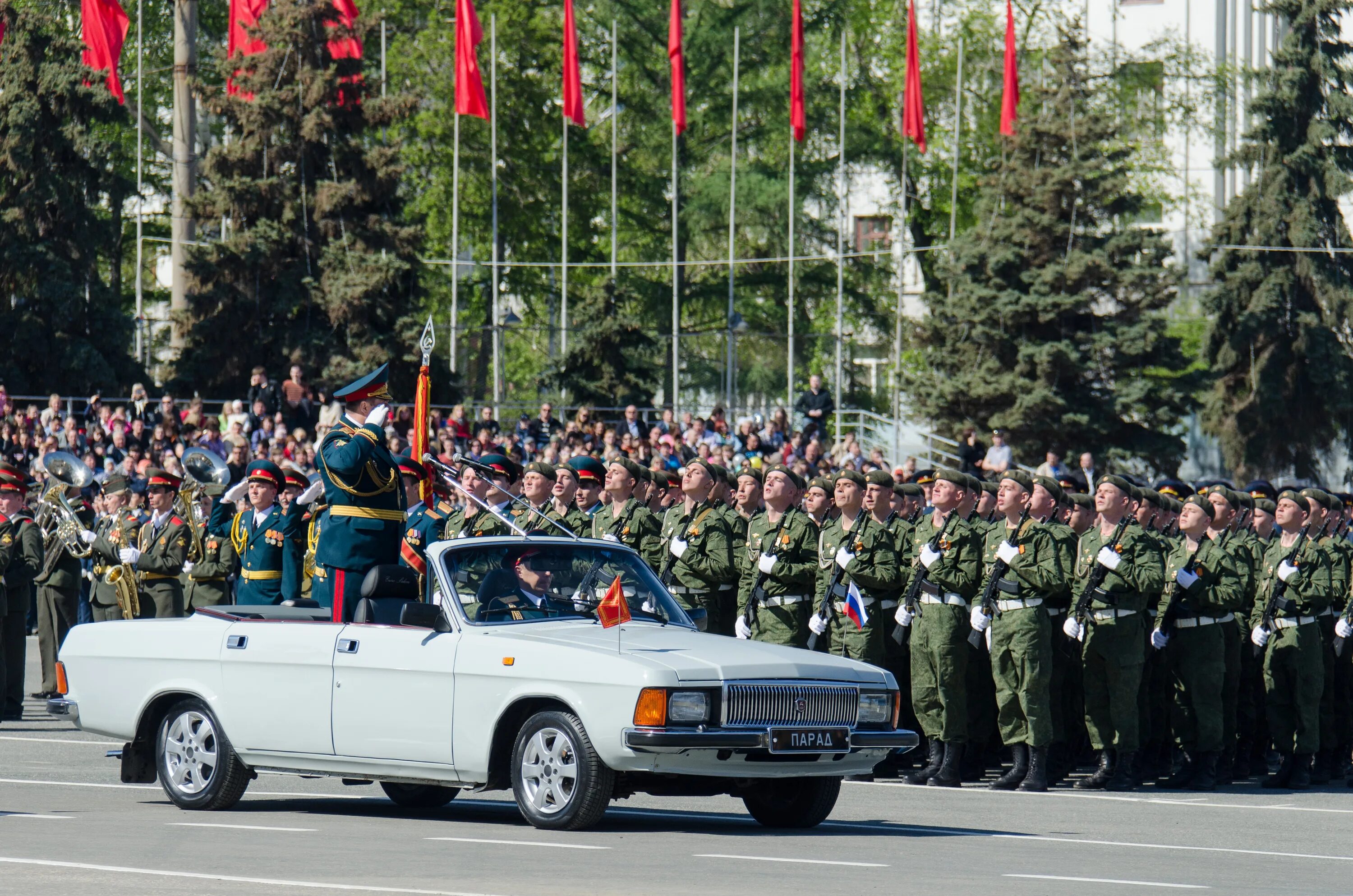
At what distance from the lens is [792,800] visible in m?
10.9

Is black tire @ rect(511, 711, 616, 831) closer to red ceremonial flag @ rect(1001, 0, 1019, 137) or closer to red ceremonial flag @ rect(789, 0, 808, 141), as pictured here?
Answer: red ceremonial flag @ rect(1001, 0, 1019, 137)

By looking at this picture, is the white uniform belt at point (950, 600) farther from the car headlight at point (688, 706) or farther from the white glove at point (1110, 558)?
the car headlight at point (688, 706)

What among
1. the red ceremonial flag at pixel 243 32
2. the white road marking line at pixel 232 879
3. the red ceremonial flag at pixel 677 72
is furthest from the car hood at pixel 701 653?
the red ceremonial flag at pixel 677 72

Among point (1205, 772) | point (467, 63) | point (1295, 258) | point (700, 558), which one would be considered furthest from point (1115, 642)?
point (1295, 258)

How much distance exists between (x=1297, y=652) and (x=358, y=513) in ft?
22.4

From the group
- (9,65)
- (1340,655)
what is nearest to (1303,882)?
(1340,655)

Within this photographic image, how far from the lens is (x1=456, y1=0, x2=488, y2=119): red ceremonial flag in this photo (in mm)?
39938

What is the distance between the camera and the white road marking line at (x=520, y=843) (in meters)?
9.65

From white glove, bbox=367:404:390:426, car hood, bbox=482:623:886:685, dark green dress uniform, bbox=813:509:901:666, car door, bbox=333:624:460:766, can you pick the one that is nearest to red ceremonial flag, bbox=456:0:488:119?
dark green dress uniform, bbox=813:509:901:666

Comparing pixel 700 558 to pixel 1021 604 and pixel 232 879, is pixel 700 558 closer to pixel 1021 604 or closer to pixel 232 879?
pixel 1021 604

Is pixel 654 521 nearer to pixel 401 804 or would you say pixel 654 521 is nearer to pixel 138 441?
pixel 401 804

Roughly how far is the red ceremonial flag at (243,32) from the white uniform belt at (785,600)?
85.7 ft

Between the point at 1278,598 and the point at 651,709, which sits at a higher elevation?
the point at 1278,598

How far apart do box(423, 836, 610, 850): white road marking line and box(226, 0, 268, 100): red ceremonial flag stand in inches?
1180
